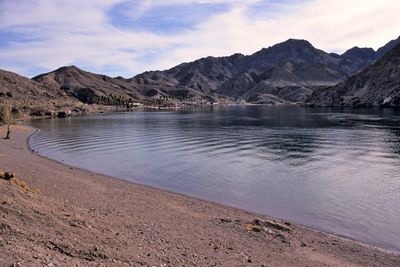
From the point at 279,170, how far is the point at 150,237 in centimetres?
2608

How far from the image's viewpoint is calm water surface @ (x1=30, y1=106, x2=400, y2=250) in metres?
27.3

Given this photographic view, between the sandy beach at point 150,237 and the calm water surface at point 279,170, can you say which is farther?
the calm water surface at point 279,170

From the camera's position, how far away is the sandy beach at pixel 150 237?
14594 mm

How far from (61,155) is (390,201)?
1599 inches

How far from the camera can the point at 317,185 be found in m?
35.6

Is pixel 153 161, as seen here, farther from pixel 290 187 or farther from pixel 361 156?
pixel 361 156

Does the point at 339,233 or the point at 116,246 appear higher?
the point at 116,246

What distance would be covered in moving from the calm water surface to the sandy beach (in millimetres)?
3291

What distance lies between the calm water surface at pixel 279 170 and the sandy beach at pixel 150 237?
10.8ft

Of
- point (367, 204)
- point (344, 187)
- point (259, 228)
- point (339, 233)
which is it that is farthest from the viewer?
point (344, 187)

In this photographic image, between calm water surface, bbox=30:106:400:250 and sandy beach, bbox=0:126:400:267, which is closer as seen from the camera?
sandy beach, bbox=0:126:400:267

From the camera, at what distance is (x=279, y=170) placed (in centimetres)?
4278

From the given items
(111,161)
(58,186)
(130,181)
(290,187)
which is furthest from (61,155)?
(290,187)

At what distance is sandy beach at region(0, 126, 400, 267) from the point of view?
47.9ft
